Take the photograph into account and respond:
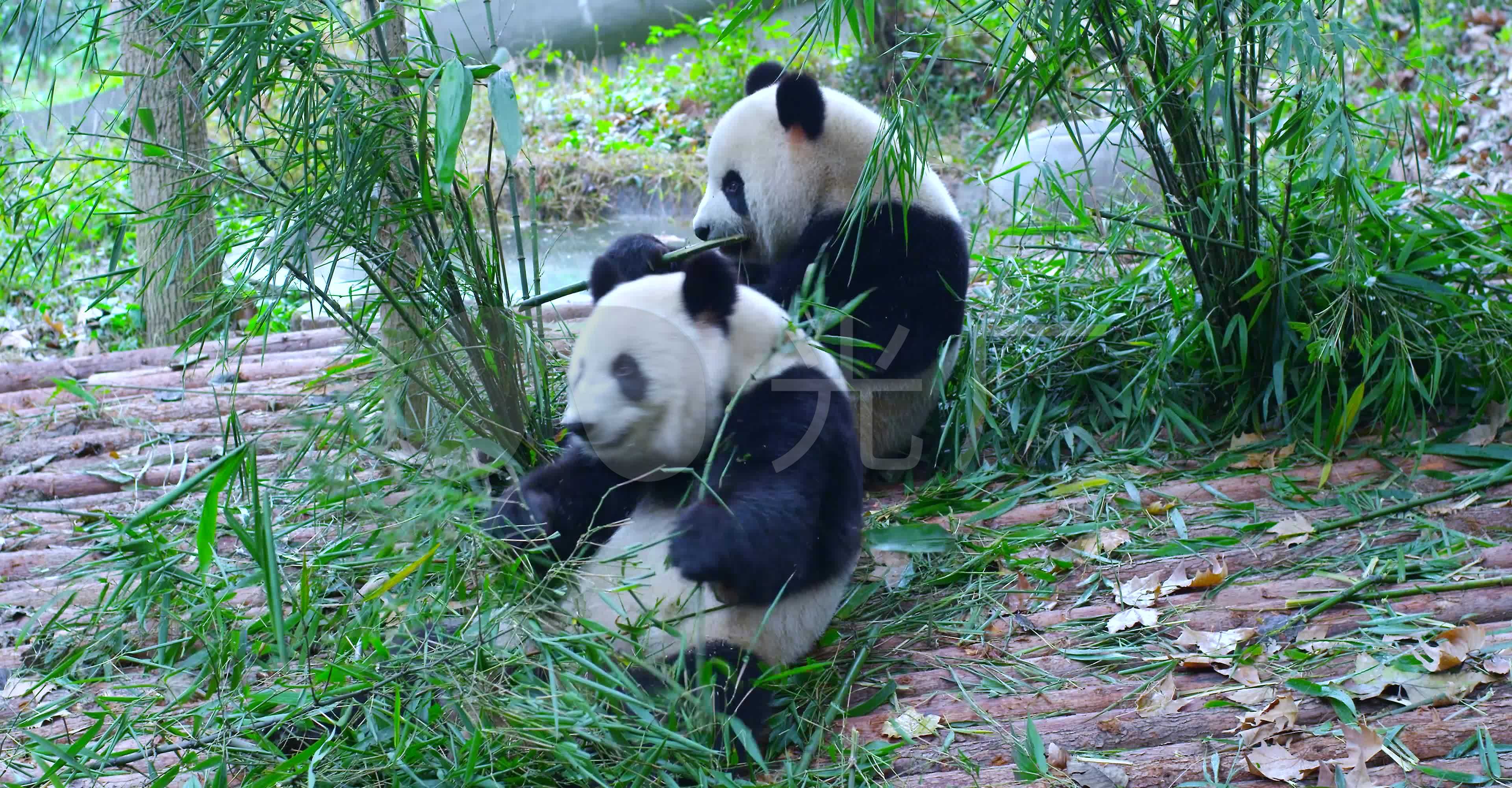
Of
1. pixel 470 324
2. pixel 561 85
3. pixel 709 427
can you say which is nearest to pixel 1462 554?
pixel 709 427

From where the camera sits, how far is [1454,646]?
2.51m

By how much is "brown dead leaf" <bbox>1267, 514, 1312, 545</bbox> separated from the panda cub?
1377 mm

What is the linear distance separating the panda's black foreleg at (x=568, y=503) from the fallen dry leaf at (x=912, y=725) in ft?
2.82

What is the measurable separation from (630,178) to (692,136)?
154cm

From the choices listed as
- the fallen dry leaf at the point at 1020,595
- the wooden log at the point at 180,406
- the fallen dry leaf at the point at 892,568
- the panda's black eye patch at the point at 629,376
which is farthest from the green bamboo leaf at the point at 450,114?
the wooden log at the point at 180,406

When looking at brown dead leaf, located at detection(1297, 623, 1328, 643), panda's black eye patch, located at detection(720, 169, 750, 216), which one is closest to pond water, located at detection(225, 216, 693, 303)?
panda's black eye patch, located at detection(720, 169, 750, 216)

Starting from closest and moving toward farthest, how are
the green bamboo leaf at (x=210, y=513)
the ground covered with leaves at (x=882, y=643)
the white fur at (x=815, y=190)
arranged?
the green bamboo leaf at (x=210, y=513) → the ground covered with leaves at (x=882, y=643) → the white fur at (x=815, y=190)

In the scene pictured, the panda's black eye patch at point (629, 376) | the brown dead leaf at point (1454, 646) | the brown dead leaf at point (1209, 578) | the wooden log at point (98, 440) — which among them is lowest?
the brown dead leaf at point (1454, 646)

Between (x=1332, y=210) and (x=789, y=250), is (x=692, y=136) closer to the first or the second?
(x=789, y=250)

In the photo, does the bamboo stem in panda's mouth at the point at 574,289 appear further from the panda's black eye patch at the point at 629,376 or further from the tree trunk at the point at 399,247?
the panda's black eye patch at the point at 629,376

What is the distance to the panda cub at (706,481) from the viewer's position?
246cm

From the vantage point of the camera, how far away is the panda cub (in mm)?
2459

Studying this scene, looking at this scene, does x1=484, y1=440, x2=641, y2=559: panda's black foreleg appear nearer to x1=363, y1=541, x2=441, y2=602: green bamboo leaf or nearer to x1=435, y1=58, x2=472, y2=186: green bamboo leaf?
x1=363, y1=541, x2=441, y2=602: green bamboo leaf

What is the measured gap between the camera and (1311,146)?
3455mm
